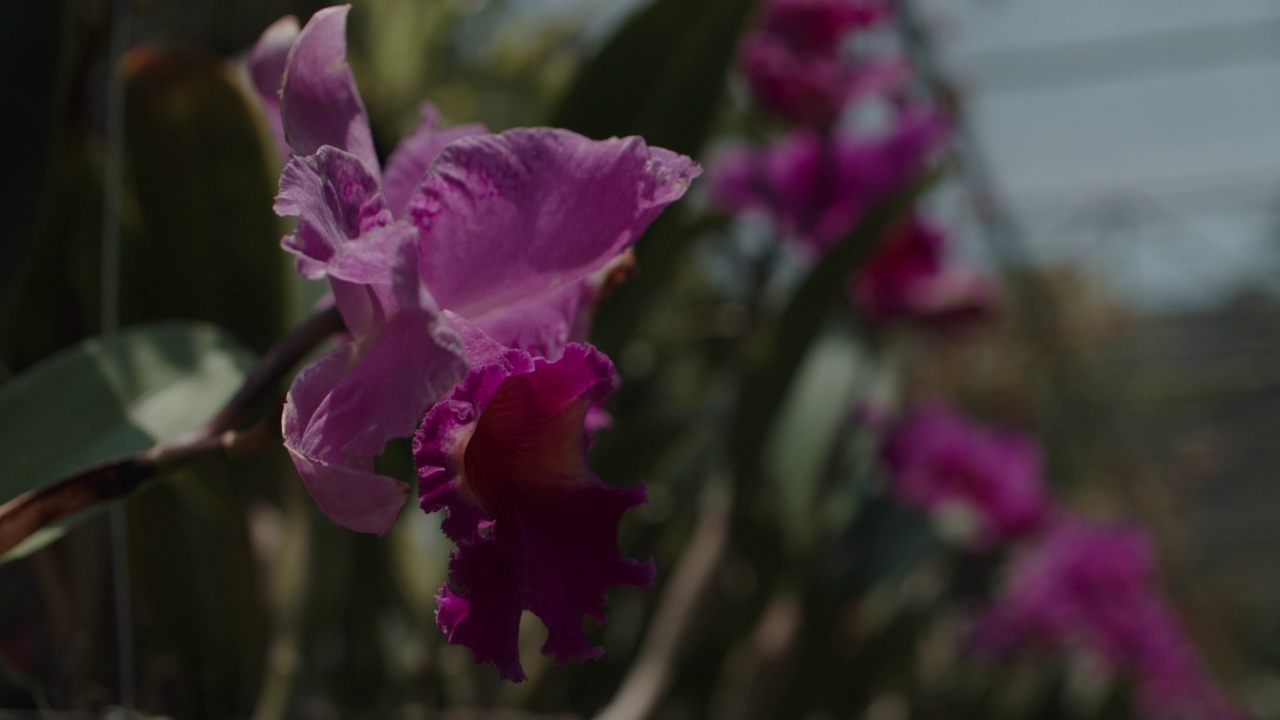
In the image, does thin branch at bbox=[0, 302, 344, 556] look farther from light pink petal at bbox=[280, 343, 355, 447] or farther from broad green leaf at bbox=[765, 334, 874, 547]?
broad green leaf at bbox=[765, 334, 874, 547]

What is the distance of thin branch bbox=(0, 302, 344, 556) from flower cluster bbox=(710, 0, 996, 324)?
686mm

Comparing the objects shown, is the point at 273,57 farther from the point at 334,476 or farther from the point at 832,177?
the point at 832,177

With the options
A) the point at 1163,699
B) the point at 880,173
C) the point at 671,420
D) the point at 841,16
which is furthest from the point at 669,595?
the point at 1163,699

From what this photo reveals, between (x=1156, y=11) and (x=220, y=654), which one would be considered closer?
(x=220, y=654)

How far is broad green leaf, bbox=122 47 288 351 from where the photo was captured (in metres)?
0.58

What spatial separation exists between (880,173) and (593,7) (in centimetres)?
54

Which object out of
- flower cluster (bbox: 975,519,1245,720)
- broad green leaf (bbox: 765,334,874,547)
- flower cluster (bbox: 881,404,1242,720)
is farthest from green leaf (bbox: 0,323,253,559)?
flower cluster (bbox: 975,519,1245,720)

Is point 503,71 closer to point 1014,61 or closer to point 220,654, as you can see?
point 220,654

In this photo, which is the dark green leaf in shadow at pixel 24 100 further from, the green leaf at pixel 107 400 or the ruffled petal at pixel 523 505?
the ruffled petal at pixel 523 505

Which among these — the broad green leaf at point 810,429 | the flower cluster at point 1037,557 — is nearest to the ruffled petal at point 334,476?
the broad green leaf at point 810,429

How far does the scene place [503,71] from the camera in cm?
116

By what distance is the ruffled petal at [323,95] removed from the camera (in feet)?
1.10

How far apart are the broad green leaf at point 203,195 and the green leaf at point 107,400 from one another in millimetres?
105

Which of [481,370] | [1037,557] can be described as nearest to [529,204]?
[481,370]
